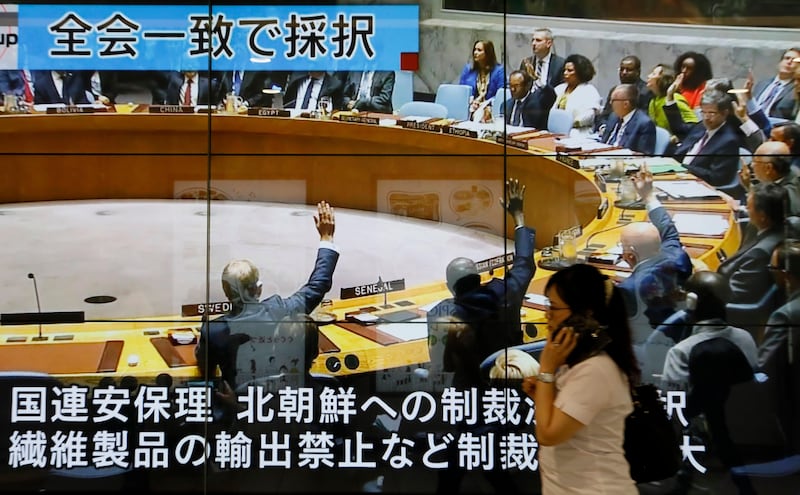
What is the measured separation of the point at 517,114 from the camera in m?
3.79

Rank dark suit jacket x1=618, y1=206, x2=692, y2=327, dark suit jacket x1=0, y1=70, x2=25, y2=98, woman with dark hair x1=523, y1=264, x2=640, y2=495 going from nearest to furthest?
woman with dark hair x1=523, y1=264, x2=640, y2=495 → dark suit jacket x1=618, y1=206, x2=692, y2=327 → dark suit jacket x1=0, y1=70, x2=25, y2=98

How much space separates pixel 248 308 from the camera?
12.5ft

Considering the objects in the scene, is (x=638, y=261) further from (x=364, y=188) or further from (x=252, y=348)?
(x=252, y=348)

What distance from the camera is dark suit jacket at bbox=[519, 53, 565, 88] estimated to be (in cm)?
377

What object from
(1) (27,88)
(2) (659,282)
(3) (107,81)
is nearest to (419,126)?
(2) (659,282)

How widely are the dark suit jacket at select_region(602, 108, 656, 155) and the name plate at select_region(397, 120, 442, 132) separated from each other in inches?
31.9

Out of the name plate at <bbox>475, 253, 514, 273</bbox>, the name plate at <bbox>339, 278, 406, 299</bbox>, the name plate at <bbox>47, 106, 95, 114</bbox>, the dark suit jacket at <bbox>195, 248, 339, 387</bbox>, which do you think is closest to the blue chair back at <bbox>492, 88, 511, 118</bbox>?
the name plate at <bbox>475, 253, 514, 273</bbox>

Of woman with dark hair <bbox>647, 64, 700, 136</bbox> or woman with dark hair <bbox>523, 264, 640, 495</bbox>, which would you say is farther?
woman with dark hair <bbox>647, 64, 700, 136</bbox>

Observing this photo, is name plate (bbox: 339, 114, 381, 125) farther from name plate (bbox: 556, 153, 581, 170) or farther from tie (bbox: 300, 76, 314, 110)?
name plate (bbox: 556, 153, 581, 170)

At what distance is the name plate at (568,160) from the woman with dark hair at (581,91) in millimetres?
138

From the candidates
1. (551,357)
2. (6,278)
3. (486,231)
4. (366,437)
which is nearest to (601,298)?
(551,357)

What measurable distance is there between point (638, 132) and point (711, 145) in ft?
1.17

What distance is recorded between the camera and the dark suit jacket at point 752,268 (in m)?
3.74

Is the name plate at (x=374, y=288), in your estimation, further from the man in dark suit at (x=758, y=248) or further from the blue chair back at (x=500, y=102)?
the man in dark suit at (x=758, y=248)
